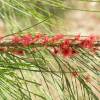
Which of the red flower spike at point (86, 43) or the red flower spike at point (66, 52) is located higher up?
the red flower spike at point (86, 43)

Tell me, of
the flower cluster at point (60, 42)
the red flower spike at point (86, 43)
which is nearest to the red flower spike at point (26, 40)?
the flower cluster at point (60, 42)

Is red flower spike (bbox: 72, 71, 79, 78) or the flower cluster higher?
→ the flower cluster

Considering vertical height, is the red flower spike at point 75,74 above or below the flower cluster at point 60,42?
below

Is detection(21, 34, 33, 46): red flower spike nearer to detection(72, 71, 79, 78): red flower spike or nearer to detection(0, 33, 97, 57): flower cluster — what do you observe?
detection(0, 33, 97, 57): flower cluster

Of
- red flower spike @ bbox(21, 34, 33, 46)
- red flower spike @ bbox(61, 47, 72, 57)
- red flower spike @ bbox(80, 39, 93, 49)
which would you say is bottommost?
red flower spike @ bbox(61, 47, 72, 57)

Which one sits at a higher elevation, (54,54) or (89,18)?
(54,54)

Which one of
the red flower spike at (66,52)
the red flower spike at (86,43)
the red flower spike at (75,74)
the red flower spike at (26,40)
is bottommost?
the red flower spike at (75,74)

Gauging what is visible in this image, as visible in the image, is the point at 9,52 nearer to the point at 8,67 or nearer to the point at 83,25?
the point at 8,67

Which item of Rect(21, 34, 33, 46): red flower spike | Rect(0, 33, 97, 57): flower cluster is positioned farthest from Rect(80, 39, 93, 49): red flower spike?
Rect(21, 34, 33, 46): red flower spike

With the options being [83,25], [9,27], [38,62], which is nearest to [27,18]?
[9,27]

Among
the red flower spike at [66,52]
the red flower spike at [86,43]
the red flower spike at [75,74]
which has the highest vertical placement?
the red flower spike at [86,43]

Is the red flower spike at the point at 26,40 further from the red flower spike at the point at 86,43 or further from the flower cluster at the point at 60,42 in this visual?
the red flower spike at the point at 86,43
